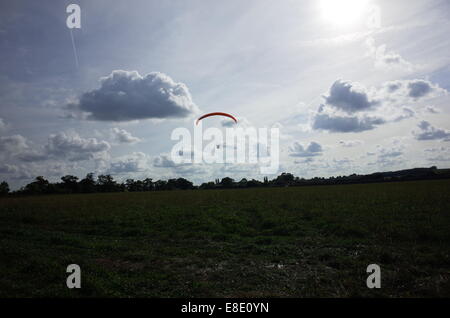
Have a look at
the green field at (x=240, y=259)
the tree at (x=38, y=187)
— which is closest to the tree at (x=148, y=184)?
the tree at (x=38, y=187)

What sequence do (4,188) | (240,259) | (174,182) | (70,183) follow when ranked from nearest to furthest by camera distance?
1. (240,259)
2. (4,188)
3. (70,183)
4. (174,182)

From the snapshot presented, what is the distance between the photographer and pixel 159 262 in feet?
37.3

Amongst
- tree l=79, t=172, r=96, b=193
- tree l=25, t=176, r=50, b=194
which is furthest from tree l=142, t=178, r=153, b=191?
tree l=25, t=176, r=50, b=194

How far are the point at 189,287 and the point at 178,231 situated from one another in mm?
9446

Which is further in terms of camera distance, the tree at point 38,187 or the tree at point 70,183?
the tree at point 70,183

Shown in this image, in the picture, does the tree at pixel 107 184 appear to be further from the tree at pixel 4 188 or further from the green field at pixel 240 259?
the green field at pixel 240 259

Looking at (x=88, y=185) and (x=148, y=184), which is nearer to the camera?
(x=88, y=185)

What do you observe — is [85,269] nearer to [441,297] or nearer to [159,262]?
[159,262]

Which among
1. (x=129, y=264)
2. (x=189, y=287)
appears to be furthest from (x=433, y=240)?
(x=129, y=264)

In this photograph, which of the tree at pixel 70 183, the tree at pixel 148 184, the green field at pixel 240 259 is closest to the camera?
the green field at pixel 240 259

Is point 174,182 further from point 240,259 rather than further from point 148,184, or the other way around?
point 240,259

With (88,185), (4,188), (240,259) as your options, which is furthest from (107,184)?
(240,259)

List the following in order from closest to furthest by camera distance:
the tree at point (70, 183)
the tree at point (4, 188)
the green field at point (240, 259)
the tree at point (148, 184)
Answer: the green field at point (240, 259) < the tree at point (4, 188) < the tree at point (70, 183) < the tree at point (148, 184)
